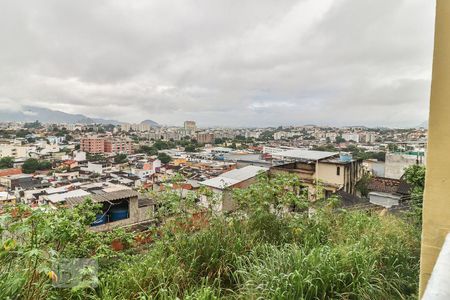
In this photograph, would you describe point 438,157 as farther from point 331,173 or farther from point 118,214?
point 331,173

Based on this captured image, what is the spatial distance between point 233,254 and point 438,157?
166 cm

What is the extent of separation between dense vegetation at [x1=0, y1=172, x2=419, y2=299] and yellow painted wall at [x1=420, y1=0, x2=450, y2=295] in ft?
1.99

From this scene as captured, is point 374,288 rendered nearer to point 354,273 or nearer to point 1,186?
point 354,273

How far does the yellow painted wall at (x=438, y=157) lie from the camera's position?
116 centimetres

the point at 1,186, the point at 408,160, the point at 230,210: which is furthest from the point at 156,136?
the point at 230,210

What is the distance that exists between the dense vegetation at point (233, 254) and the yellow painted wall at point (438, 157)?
61 centimetres

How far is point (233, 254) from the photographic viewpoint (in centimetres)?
229

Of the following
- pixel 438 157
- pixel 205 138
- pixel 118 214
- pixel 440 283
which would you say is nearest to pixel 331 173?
pixel 118 214

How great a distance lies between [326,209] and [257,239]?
1213mm

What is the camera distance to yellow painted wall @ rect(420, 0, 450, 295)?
45.6 inches

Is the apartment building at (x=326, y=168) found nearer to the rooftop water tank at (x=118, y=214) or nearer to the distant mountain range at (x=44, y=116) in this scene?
the rooftop water tank at (x=118, y=214)

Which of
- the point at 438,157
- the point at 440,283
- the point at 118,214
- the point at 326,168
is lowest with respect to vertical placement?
the point at 118,214

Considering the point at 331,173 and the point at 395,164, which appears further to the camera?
the point at 395,164

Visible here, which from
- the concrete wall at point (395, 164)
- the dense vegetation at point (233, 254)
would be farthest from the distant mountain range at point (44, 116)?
the dense vegetation at point (233, 254)
